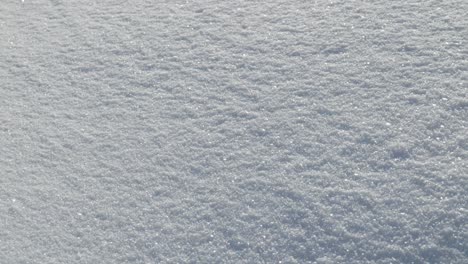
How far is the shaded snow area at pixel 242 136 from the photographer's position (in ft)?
9.78

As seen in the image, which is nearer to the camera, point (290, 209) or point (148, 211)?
point (290, 209)

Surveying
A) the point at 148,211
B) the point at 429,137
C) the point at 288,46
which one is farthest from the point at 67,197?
the point at 429,137

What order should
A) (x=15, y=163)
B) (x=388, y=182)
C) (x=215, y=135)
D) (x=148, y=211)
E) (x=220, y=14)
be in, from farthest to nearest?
(x=220, y=14), (x=15, y=163), (x=215, y=135), (x=148, y=211), (x=388, y=182)

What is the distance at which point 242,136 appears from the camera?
3.51 m

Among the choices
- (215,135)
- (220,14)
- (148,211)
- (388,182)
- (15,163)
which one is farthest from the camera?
(220,14)

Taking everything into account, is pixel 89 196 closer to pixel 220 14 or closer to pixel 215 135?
pixel 215 135

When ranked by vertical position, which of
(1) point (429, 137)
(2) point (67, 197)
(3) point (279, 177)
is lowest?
(2) point (67, 197)

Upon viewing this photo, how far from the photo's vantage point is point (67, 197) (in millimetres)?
3486

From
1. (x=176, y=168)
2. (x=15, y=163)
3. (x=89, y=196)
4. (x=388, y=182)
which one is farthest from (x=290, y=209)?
(x=15, y=163)

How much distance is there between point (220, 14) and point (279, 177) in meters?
1.52

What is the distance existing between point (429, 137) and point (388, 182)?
32cm

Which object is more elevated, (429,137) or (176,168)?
(429,137)

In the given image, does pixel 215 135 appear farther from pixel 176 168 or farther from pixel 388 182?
pixel 388 182

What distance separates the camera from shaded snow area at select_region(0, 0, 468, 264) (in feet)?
9.78
